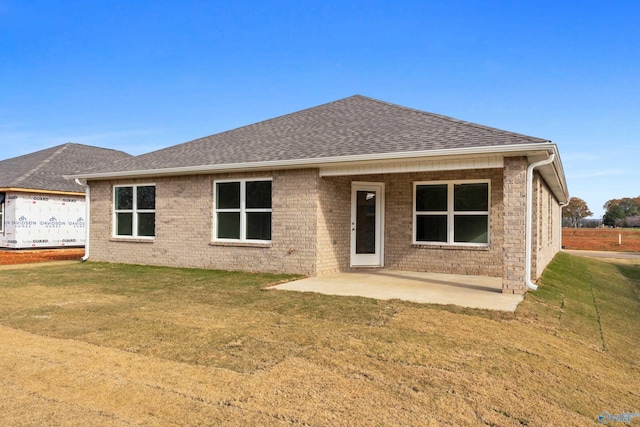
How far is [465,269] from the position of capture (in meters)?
11.0

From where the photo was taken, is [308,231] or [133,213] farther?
[133,213]

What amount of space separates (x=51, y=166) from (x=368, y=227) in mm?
18913

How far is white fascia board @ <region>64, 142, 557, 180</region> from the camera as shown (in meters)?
7.95

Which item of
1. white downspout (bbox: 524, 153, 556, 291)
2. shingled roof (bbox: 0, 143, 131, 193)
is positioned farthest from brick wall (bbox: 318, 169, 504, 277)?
shingled roof (bbox: 0, 143, 131, 193)

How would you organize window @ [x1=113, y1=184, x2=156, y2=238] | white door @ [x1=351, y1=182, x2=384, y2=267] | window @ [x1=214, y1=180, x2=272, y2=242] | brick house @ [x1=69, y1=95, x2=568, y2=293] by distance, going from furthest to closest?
1. window @ [x1=113, y1=184, x2=156, y2=238]
2. white door @ [x1=351, y1=182, x2=384, y2=267]
3. window @ [x1=214, y1=180, x2=272, y2=242]
4. brick house @ [x1=69, y1=95, x2=568, y2=293]

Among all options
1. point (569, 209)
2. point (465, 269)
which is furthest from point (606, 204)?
point (465, 269)

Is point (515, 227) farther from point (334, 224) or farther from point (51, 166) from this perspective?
point (51, 166)

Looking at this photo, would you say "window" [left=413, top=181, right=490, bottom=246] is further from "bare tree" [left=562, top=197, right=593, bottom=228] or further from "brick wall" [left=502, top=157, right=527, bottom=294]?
"bare tree" [left=562, top=197, right=593, bottom=228]

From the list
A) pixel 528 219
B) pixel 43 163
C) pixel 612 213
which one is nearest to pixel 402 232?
pixel 528 219

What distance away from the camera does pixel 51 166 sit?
2241cm

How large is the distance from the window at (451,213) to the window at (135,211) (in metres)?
7.96

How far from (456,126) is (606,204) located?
110m

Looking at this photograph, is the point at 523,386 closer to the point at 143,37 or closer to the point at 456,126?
the point at 456,126

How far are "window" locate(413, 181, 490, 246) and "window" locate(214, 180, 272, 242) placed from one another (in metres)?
4.08
